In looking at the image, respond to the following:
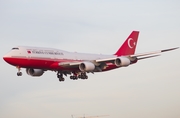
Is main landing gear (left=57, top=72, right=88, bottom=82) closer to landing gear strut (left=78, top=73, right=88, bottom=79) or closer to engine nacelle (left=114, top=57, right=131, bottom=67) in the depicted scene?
landing gear strut (left=78, top=73, right=88, bottom=79)

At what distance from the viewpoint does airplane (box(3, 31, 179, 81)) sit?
86.4 meters

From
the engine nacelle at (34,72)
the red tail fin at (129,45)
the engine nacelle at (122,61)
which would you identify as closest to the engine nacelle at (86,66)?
the engine nacelle at (122,61)

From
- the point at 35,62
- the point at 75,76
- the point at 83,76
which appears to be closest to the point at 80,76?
the point at 83,76

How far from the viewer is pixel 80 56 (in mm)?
94438

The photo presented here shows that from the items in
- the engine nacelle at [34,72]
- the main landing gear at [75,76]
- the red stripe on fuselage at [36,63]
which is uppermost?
the red stripe on fuselage at [36,63]

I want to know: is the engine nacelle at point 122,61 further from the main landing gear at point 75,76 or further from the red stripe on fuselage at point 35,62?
the red stripe on fuselage at point 35,62

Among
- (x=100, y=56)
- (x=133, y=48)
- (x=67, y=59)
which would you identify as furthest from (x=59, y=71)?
(x=133, y=48)

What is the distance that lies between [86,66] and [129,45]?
17.2 metres

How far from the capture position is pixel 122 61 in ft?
297

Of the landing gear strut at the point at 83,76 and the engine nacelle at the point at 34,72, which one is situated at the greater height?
the engine nacelle at the point at 34,72

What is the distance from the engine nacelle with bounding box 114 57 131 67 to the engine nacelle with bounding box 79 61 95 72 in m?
4.00

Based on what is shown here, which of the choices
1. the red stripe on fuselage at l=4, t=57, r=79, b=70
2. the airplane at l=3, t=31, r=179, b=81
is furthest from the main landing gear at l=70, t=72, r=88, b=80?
the red stripe on fuselage at l=4, t=57, r=79, b=70

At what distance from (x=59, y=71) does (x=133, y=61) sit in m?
13.0

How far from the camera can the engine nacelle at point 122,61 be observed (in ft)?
297
